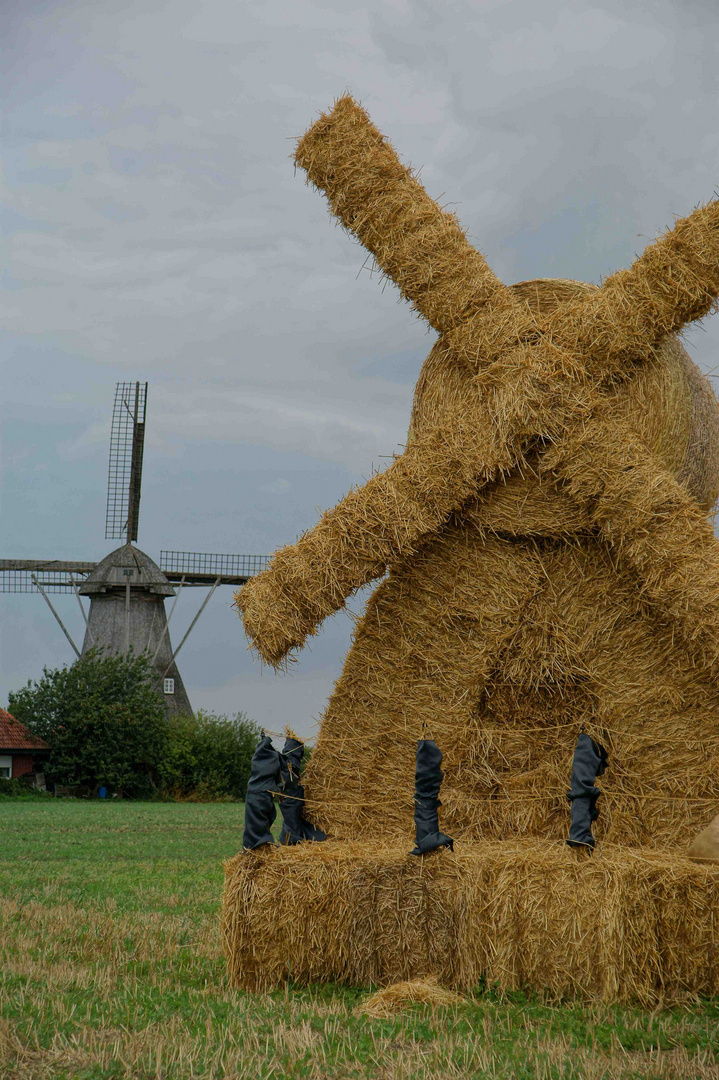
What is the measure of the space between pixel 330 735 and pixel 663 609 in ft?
7.11

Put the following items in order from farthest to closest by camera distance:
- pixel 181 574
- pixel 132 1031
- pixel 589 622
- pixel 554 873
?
pixel 181 574 → pixel 589 622 → pixel 554 873 → pixel 132 1031

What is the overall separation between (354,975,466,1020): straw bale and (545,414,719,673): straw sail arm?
91.7 inches

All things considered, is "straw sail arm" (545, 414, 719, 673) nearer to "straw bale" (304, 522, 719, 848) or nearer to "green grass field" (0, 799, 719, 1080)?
"straw bale" (304, 522, 719, 848)

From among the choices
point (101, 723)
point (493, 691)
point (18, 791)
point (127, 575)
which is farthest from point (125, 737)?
point (493, 691)

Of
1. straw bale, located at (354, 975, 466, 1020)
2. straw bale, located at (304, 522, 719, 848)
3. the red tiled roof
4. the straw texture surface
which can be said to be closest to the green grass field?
straw bale, located at (354, 975, 466, 1020)

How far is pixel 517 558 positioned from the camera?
21.4 ft

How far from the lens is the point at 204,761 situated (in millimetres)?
34062

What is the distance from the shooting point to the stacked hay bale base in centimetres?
546

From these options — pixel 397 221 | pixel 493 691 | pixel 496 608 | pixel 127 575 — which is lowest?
pixel 493 691

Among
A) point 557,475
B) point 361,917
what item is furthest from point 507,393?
point 361,917

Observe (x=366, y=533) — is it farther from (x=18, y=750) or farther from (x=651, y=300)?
(x=18, y=750)

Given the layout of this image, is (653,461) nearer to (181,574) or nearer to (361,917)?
(361,917)

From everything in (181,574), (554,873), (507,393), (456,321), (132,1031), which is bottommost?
(132,1031)

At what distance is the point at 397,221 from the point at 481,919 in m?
4.26
